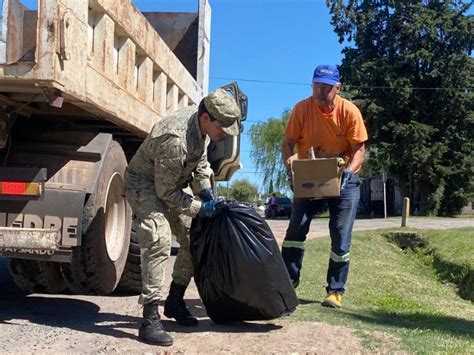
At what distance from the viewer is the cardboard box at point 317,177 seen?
181 inches

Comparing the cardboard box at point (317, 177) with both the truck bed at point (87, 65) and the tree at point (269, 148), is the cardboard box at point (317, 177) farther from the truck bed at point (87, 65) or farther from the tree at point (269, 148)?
the tree at point (269, 148)

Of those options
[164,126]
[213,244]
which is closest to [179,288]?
[213,244]

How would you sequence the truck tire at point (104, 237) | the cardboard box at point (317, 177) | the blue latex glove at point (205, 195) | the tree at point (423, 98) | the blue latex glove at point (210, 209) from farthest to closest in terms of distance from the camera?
the tree at point (423, 98), the cardboard box at point (317, 177), the truck tire at point (104, 237), the blue latex glove at point (205, 195), the blue latex glove at point (210, 209)

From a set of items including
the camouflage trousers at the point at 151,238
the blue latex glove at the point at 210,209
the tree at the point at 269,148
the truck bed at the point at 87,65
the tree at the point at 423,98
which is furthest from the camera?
the tree at the point at 269,148

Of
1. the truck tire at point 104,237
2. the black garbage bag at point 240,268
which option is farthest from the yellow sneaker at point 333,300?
the truck tire at point 104,237

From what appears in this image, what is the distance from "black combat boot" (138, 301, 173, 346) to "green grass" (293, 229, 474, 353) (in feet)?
3.44

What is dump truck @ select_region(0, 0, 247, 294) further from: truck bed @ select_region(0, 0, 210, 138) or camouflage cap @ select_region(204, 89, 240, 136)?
camouflage cap @ select_region(204, 89, 240, 136)

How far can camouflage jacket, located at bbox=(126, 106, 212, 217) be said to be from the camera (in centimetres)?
371

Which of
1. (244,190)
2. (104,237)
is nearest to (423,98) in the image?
(104,237)

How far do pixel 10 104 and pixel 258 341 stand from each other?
7.30 ft

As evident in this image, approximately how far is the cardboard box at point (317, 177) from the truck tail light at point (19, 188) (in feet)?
6.29

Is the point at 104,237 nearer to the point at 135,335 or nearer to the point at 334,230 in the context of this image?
the point at 135,335

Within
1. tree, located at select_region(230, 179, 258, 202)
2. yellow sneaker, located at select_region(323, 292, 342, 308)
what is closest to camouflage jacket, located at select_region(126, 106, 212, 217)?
yellow sneaker, located at select_region(323, 292, 342, 308)

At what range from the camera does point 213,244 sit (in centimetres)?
391
